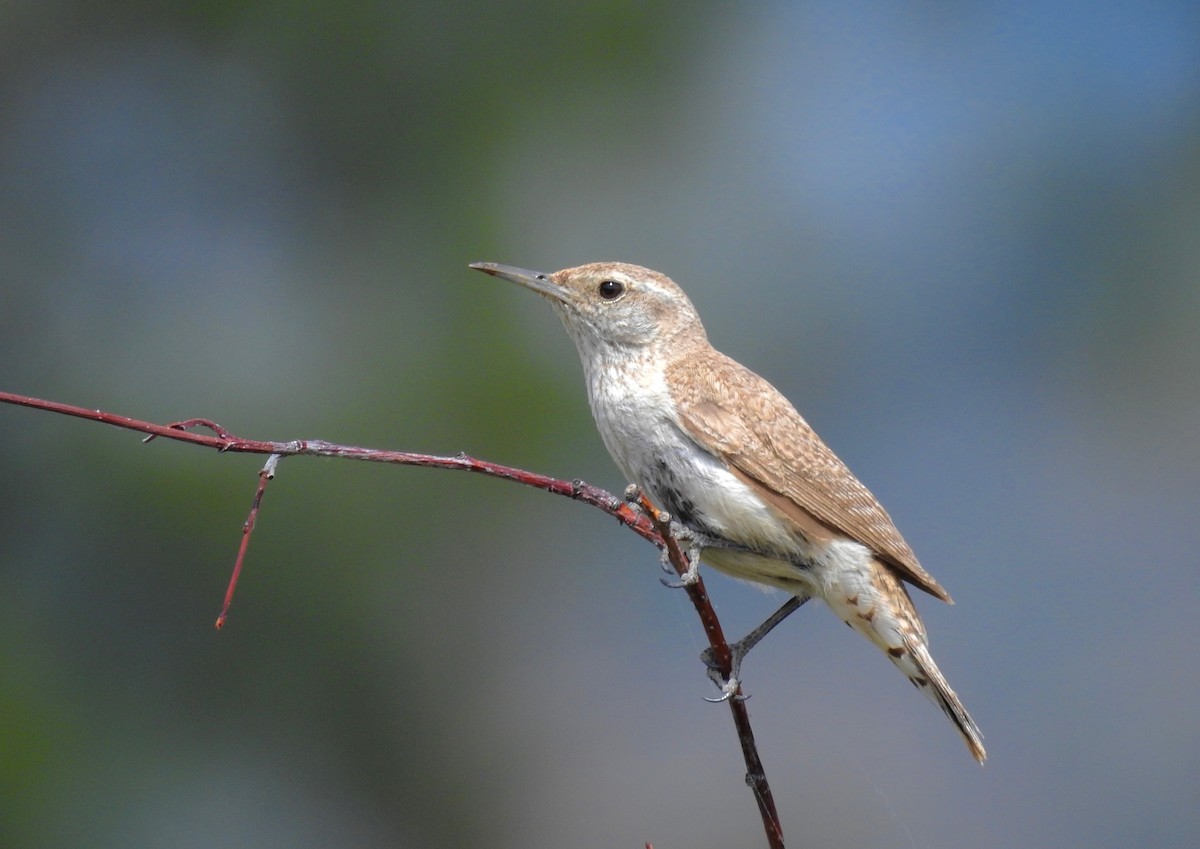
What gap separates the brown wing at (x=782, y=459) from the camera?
2596 millimetres

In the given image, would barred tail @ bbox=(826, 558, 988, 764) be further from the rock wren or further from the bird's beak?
the bird's beak

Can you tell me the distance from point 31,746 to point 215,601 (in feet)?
3.43

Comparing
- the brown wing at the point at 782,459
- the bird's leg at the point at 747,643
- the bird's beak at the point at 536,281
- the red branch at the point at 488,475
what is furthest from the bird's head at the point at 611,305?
the red branch at the point at 488,475

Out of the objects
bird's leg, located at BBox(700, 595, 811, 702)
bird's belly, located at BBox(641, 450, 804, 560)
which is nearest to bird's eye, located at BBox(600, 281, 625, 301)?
bird's belly, located at BBox(641, 450, 804, 560)

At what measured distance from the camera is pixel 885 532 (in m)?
2.69

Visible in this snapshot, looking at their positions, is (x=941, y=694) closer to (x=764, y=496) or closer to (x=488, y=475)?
(x=764, y=496)

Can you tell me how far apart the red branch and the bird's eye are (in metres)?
1.10

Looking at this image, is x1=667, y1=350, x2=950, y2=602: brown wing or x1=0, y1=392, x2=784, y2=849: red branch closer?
x1=0, y1=392, x2=784, y2=849: red branch

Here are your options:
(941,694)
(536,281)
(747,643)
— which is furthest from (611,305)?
(941,694)

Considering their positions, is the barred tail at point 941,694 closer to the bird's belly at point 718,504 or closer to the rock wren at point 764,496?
the rock wren at point 764,496

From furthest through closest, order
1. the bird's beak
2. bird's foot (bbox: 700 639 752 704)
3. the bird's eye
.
A: the bird's eye
the bird's beak
bird's foot (bbox: 700 639 752 704)

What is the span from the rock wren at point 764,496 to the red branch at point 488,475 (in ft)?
1.61

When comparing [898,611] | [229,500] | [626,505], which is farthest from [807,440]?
[229,500]

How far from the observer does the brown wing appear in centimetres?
260
